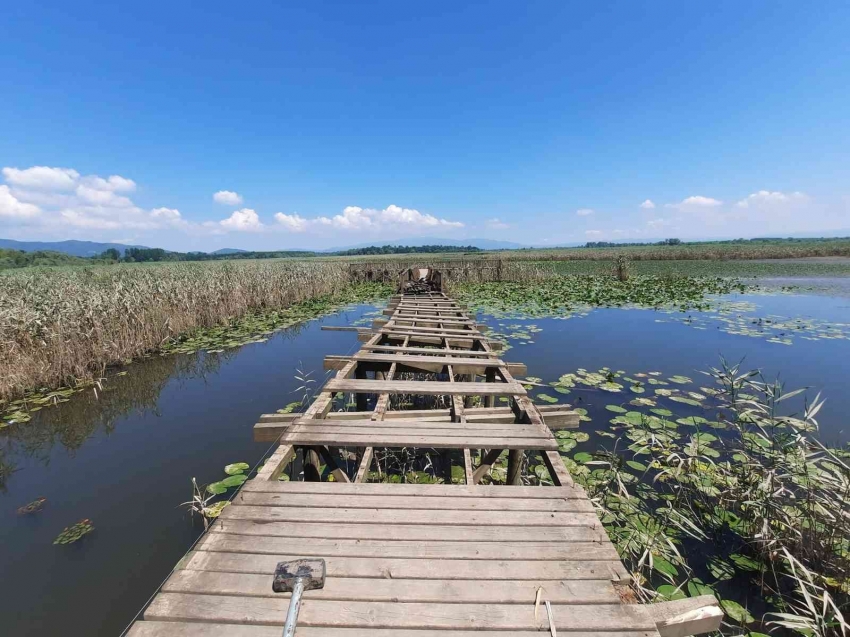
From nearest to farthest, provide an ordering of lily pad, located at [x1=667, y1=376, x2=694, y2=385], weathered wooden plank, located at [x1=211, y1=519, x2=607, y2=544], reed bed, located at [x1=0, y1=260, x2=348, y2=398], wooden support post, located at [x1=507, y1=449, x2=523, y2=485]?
weathered wooden plank, located at [x1=211, y1=519, x2=607, y2=544] → wooden support post, located at [x1=507, y1=449, x2=523, y2=485] → reed bed, located at [x1=0, y1=260, x2=348, y2=398] → lily pad, located at [x1=667, y1=376, x2=694, y2=385]

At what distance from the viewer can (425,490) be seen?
215 centimetres

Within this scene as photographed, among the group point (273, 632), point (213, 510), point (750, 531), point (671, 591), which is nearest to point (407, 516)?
point (273, 632)

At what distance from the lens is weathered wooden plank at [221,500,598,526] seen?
A: 6.17 feet

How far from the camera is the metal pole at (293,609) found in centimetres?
121

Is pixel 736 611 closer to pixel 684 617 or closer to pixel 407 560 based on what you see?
pixel 684 617

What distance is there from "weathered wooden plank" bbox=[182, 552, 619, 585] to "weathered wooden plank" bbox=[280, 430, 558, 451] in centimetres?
89

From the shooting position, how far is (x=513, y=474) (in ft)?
9.83

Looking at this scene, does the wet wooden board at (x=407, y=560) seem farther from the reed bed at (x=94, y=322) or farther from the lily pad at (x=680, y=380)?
the reed bed at (x=94, y=322)

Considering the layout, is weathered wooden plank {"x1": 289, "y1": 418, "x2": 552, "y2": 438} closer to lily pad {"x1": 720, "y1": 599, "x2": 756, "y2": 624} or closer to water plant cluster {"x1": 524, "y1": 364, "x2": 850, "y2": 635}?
water plant cluster {"x1": 524, "y1": 364, "x2": 850, "y2": 635}

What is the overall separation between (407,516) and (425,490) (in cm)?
26

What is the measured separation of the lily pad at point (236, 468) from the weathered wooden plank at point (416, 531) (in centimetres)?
228

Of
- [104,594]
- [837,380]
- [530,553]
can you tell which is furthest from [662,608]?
[837,380]

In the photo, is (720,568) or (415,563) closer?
(415,563)

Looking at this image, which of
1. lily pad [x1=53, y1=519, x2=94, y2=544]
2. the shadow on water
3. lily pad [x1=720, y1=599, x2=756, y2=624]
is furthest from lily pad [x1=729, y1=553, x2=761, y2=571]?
lily pad [x1=53, y1=519, x2=94, y2=544]
